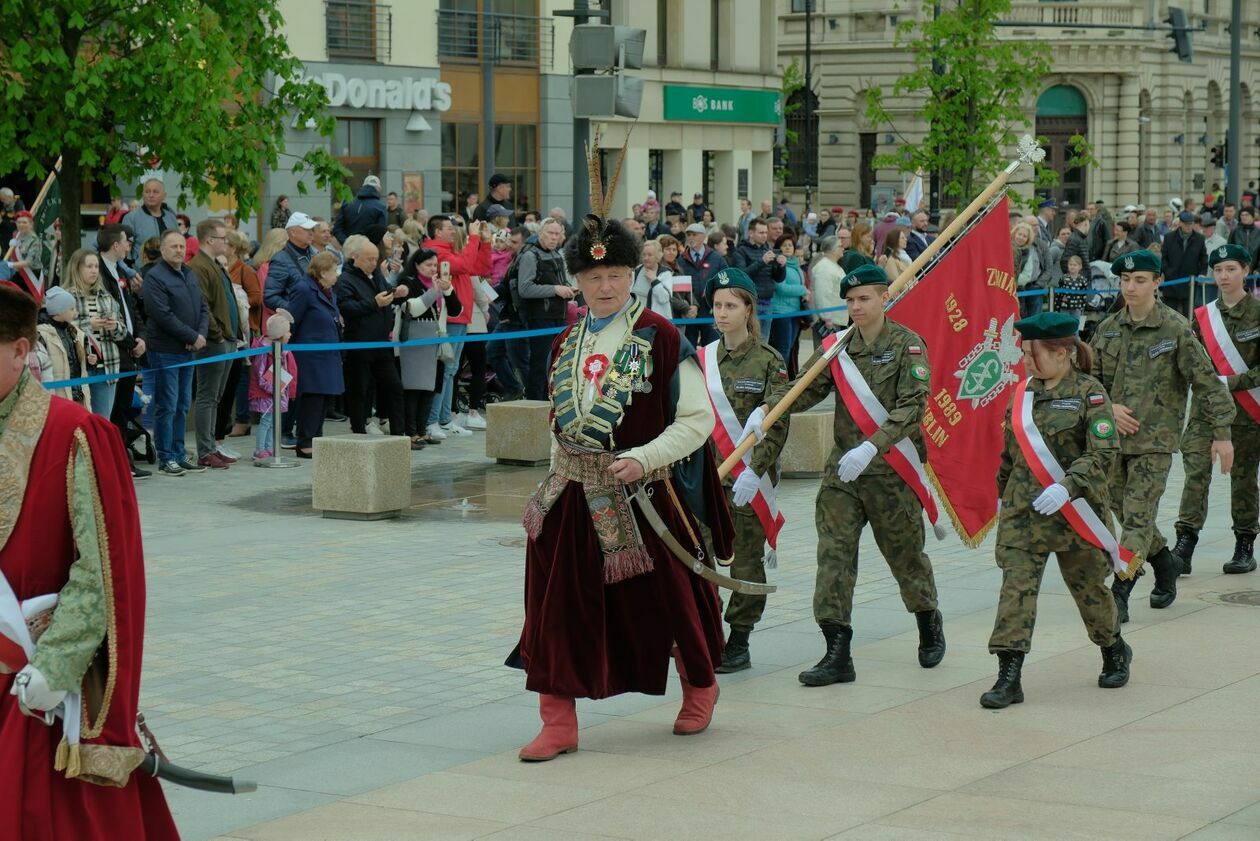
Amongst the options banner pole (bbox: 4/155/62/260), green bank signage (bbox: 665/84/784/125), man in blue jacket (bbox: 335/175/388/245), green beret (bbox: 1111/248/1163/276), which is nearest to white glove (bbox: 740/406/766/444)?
green beret (bbox: 1111/248/1163/276)

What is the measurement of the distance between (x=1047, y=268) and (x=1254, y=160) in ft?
168

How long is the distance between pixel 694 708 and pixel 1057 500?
1766 millimetres

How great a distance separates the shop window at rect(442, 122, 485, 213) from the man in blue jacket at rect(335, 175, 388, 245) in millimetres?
17374

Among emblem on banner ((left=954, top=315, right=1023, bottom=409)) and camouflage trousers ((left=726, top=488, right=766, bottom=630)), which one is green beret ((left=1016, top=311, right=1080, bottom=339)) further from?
emblem on banner ((left=954, top=315, right=1023, bottom=409))

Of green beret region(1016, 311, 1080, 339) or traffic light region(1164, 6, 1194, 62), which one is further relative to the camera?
traffic light region(1164, 6, 1194, 62)

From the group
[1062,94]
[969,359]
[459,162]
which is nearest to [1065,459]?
Answer: [969,359]

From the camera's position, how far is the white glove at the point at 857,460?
8.48 meters

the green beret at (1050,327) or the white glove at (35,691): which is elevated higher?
the green beret at (1050,327)

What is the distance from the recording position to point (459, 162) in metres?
38.8

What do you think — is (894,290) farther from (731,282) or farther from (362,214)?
(362,214)

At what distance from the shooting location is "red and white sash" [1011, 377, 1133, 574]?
838cm

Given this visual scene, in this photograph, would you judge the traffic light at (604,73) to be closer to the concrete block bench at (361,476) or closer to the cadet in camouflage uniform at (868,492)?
the concrete block bench at (361,476)

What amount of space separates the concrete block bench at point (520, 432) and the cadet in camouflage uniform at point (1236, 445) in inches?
231

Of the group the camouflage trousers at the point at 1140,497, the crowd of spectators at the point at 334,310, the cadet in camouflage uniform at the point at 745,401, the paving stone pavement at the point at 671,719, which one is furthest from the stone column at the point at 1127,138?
the cadet in camouflage uniform at the point at 745,401
